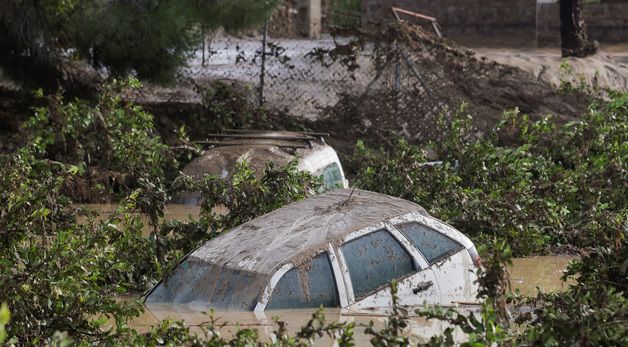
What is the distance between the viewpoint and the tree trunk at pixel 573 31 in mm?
27303

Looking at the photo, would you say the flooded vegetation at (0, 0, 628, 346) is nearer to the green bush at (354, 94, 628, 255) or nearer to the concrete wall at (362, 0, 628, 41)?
the green bush at (354, 94, 628, 255)

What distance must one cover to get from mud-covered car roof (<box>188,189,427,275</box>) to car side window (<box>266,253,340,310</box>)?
0.32 feet

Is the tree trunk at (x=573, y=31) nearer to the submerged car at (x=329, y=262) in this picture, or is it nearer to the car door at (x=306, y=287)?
the submerged car at (x=329, y=262)

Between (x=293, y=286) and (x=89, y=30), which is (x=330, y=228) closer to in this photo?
(x=293, y=286)

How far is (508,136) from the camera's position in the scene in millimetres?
18578

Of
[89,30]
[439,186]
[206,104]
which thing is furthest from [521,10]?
[439,186]

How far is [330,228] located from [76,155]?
7787mm

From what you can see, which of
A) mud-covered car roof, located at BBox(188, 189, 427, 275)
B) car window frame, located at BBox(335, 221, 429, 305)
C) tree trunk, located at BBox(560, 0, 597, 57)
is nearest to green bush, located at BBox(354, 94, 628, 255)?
mud-covered car roof, located at BBox(188, 189, 427, 275)

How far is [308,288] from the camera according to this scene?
920 centimetres

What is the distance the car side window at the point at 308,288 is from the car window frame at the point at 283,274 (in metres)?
0.02

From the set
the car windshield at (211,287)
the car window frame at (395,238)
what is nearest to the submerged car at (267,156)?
the car window frame at (395,238)

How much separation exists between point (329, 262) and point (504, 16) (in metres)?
26.9

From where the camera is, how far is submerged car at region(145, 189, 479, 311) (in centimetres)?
916

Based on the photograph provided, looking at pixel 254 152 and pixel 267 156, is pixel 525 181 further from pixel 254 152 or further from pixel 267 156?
pixel 254 152
